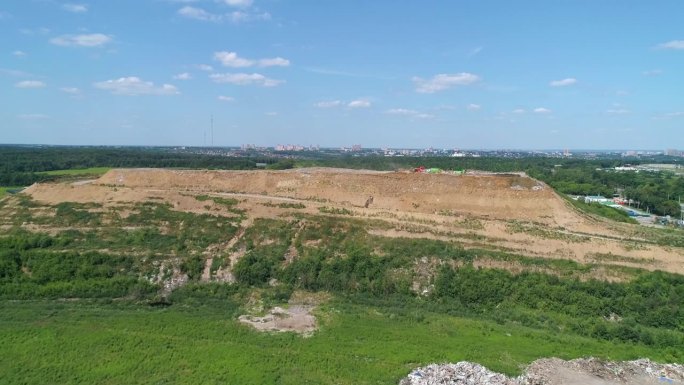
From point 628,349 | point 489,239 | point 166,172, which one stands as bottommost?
point 628,349

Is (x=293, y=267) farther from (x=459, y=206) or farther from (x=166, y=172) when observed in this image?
(x=166, y=172)

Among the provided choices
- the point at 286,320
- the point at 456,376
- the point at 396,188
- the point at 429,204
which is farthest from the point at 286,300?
the point at 396,188

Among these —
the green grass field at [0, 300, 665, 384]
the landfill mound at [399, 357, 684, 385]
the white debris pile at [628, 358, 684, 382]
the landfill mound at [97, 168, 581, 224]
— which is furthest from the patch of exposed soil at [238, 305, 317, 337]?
the landfill mound at [97, 168, 581, 224]

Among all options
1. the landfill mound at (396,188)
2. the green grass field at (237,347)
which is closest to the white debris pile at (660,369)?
the green grass field at (237,347)

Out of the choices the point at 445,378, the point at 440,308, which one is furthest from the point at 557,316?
the point at 445,378

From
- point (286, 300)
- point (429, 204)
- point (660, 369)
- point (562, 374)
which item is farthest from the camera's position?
point (429, 204)

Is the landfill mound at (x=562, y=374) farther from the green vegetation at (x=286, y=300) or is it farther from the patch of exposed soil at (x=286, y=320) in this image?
the patch of exposed soil at (x=286, y=320)

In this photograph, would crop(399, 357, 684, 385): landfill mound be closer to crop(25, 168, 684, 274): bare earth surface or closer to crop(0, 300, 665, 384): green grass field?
crop(0, 300, 665, 384): green grass field

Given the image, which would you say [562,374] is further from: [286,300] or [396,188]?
[396,188]

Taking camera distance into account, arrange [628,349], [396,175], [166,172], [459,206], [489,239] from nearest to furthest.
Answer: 1. [628,349]
2. [489,239]
3. [459,206]
4. [396,175]
5. [166,172]
